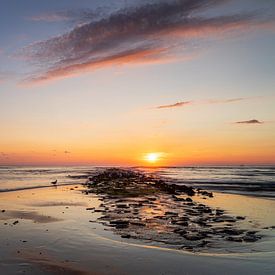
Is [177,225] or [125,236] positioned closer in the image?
[125,236]

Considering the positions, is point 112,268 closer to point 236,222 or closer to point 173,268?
point 173,268

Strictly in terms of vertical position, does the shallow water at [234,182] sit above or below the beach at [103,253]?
above

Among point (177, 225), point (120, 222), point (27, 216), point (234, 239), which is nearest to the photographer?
point (234, 239)

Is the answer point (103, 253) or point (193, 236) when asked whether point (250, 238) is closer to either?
point (193, 236)

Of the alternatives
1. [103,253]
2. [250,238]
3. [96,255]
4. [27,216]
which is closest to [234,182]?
[27,216]

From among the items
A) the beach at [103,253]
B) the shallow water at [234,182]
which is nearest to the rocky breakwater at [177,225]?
the beach at [103,253]

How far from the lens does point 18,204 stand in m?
23.3

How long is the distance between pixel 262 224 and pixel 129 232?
6576 mm

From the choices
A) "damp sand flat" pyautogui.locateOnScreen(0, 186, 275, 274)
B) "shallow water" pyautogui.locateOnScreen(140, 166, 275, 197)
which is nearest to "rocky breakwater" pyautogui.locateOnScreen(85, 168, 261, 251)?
"damp sand flat" pyautogui.locateOnScreen(0, 186, 275, 274)

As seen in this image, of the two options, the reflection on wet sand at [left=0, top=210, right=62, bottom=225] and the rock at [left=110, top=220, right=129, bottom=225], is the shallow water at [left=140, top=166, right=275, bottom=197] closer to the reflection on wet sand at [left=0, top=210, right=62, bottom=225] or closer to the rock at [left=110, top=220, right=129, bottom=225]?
the rock at [left=110, top=220, right=129, bottom=225]

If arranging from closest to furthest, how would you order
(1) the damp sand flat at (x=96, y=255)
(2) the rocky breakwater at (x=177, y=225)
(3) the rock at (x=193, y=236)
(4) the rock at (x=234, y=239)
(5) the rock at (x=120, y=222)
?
(1) the damp sand flat at (x=96, y=255)
(2) the rocky breakwater at (x=177, y=225)
(4) the rock at (x=234, y=239)
(3) the rock at (x=193, y=236)
(5) the rock at (x=120, y=222)

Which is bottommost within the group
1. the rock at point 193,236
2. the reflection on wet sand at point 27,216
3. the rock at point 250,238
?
the rock at point 250,238

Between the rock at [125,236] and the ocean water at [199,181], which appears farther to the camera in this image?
the ocean water at [199,181]

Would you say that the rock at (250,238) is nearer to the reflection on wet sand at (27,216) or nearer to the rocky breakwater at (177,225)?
the rocky breakwater at (177,225)
